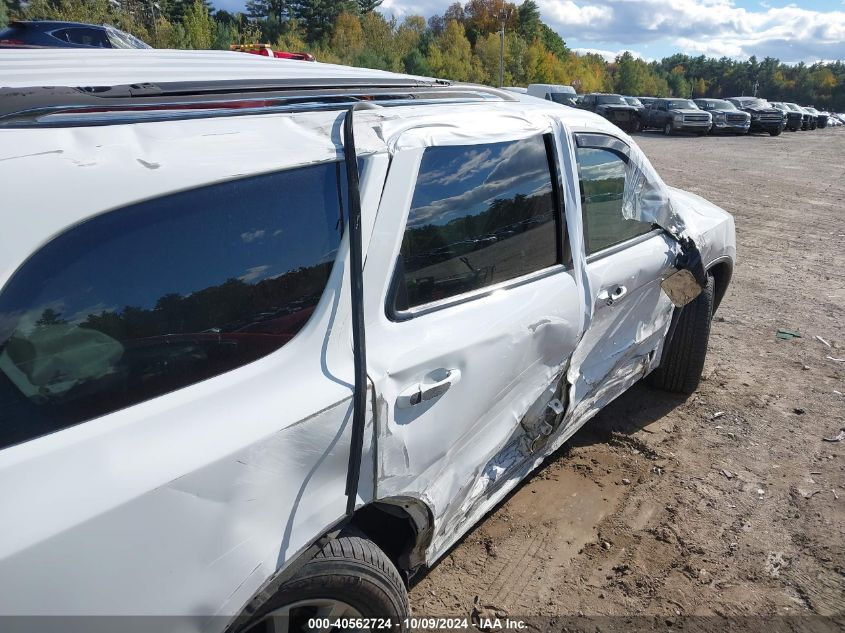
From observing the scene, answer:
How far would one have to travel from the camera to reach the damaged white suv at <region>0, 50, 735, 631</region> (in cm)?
124

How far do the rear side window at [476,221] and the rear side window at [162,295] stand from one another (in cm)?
34

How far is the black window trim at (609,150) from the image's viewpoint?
9.09 ft

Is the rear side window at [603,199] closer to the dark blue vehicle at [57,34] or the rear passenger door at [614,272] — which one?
the rear passenger door at [614,272]

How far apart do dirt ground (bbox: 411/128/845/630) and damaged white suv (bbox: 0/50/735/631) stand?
0.47 m

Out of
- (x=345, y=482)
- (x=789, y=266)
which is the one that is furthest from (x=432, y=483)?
(x=789, y=266)

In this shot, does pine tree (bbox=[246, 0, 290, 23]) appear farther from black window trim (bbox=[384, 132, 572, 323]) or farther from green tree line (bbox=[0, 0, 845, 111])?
black window trim (bbox=[384, 132, 572, 323])

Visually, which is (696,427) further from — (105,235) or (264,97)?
(105,235)

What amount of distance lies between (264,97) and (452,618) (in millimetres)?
2020

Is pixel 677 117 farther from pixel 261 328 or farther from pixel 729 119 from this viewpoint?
pixel 261 328

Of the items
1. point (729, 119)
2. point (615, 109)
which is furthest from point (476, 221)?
point (729, 119)

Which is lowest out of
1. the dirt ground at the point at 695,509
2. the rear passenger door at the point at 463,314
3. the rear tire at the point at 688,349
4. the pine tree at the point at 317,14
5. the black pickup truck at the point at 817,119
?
the black pickup truck at the point at 817,119

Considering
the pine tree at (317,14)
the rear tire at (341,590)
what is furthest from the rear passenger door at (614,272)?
the pine tree at (317,14)

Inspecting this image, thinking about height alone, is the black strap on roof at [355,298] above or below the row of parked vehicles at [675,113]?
above

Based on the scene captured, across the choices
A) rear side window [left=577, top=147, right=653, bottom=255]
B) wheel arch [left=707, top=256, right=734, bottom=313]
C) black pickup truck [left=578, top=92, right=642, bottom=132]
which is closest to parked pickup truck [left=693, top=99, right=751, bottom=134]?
black pickup truck [left=578, top=92, right=642, bottom=132]
